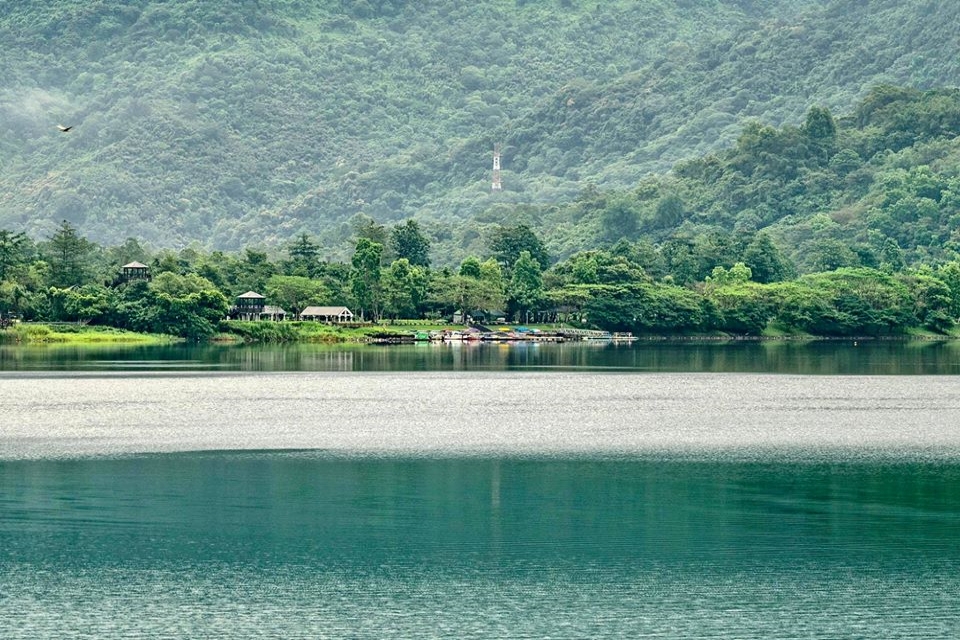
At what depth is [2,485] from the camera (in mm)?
51406

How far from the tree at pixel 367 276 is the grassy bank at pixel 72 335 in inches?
1239

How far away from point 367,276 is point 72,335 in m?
44.1

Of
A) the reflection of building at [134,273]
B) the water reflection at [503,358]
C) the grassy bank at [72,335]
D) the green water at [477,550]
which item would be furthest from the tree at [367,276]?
the green water at [477,550]

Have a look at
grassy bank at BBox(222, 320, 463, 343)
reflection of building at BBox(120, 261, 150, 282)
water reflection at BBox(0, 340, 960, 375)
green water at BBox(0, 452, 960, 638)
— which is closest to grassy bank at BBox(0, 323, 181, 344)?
grassy bank at BBox(222, 320, 463, 343)

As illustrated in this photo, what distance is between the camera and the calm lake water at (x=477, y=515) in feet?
115

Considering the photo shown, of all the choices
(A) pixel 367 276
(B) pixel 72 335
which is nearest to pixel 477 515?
(B) pixel 72 335

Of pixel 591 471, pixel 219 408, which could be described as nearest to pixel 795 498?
pixel 591 471

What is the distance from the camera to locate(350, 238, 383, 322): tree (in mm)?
195375

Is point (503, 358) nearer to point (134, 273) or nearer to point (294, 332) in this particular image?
point (294, 332)

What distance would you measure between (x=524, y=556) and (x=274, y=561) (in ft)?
21.5

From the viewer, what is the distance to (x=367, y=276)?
196000 millimetres

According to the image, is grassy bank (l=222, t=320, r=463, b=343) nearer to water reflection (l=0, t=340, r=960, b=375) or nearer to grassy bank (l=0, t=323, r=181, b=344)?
grassy bank (l=0, t=323, r=181, b=344)

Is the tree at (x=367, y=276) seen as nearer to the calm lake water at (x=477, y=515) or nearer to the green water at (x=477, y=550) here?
the calm lake water at (x=477, y=515)

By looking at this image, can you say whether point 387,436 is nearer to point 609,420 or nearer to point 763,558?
point 609,420
